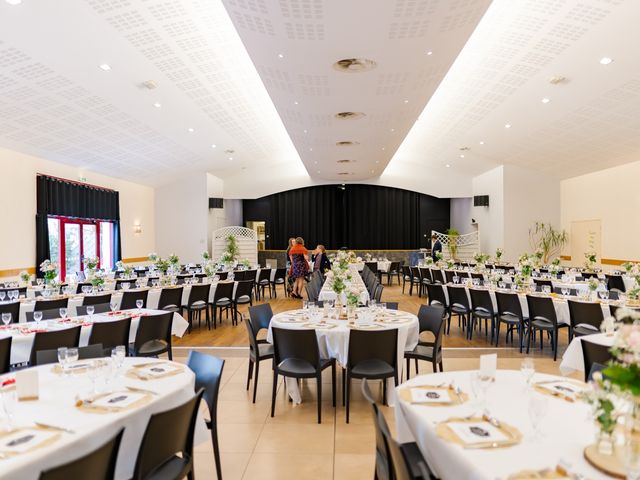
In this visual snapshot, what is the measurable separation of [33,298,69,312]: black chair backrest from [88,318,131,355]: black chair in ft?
6.22

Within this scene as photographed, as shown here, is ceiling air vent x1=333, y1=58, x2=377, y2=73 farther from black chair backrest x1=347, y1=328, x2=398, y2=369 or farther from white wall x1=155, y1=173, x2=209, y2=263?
white wall x1=155, y1=173, x2=209, y2=263

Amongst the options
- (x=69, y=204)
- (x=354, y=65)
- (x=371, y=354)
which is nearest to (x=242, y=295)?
(x=354, y=65)

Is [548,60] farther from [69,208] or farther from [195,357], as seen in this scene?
[69,208]

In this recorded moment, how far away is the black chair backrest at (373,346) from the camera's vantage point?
4332mm

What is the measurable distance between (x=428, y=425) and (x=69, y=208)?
12974 millimetres

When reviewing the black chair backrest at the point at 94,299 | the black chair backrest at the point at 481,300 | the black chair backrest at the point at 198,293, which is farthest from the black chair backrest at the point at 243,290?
the black chair backrest at the point at 481,300

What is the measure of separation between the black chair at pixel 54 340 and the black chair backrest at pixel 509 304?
5646mm

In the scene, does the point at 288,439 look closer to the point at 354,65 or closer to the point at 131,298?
the point at 131,298

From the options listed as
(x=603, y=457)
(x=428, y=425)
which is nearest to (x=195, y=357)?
(x=428, y=425)

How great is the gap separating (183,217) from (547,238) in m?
13.6

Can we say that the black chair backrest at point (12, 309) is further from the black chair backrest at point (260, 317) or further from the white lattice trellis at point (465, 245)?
the white lattice trellis at point (465, 245)

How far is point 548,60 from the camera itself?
8.57 metres

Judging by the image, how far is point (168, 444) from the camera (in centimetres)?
246

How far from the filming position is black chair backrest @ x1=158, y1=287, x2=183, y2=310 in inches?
301
